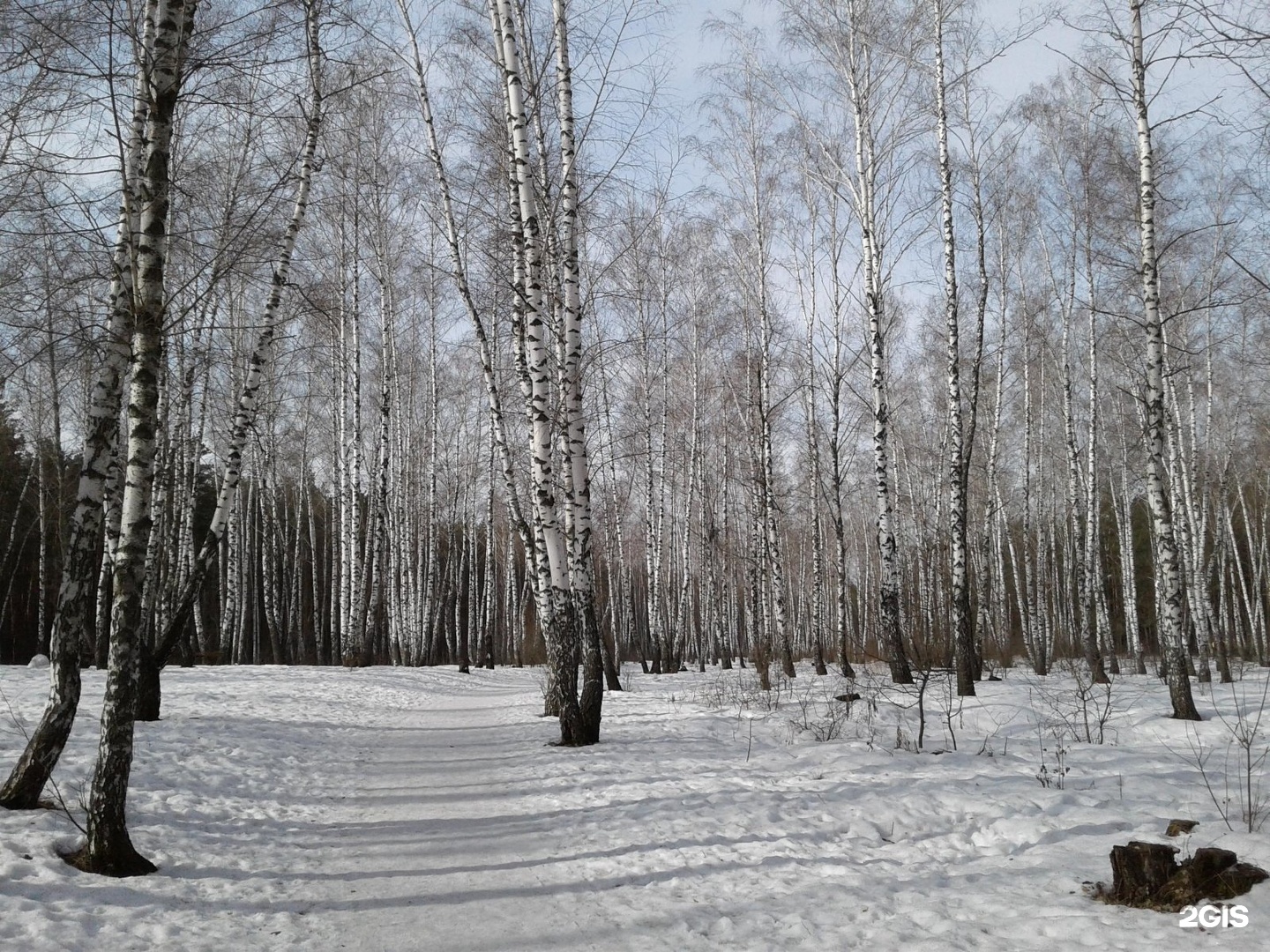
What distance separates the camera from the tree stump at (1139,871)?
3.73m

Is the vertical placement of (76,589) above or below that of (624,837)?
above

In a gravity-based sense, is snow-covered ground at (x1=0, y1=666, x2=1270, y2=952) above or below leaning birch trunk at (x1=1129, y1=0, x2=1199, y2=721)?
below

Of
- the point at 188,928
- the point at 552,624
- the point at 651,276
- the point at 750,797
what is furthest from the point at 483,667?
the point at 188,928

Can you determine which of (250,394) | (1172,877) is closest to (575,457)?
(250,394)

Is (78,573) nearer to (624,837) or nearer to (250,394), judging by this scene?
(250,394)

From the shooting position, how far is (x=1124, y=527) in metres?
22.2

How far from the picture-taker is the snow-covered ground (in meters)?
Answer: 3.57

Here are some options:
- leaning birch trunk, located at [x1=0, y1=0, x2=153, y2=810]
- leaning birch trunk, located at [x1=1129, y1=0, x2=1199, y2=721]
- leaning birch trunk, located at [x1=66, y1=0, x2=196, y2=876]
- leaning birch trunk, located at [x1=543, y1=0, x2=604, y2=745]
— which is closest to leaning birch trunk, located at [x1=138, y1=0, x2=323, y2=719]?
leaning birch trunk, located at [x1=0, y1=0, x2=153, y2=810]

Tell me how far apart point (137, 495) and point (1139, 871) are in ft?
18.8

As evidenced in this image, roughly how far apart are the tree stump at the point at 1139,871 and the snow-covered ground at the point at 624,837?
0.40ft

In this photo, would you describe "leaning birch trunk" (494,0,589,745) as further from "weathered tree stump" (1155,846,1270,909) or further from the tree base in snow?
"weathered tree stump" (1155,846,1270,909)

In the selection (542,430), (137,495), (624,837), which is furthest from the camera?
(542,430)

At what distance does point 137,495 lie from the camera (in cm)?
425

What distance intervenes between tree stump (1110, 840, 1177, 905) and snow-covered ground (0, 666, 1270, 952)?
0.40ft
